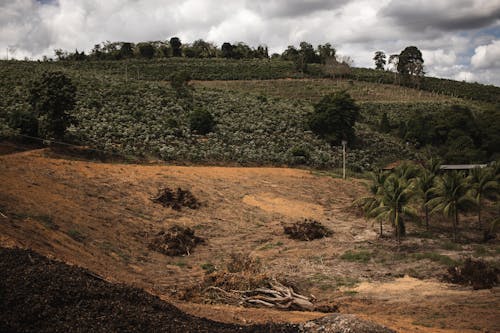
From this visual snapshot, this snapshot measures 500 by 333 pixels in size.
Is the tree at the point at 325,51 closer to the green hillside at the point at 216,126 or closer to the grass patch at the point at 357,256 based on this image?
the green hillside at the point at 216,126

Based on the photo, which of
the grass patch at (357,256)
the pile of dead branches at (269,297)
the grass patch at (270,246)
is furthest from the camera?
the grass patch at (270,246)

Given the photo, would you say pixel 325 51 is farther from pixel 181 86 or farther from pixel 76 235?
pixel 76 235

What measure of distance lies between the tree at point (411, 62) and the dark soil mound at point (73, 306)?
7165 cm

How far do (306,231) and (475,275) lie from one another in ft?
23.8

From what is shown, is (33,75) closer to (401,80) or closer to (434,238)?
(434,238)

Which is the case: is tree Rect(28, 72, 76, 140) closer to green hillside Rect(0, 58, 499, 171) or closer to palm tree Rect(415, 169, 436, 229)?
green hillside Rect(0, 58, 499, 171)

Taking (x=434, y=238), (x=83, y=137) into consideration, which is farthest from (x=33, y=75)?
(x=434, y=238)

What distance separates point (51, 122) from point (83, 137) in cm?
309

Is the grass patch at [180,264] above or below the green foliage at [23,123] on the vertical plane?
below

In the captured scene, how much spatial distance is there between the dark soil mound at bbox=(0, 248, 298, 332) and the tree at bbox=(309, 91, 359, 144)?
102 ft

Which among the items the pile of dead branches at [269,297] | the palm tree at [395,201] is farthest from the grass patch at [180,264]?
the palm tree at [395,201]

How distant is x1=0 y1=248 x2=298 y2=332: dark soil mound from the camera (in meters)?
7.07

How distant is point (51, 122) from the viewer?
24688 mm

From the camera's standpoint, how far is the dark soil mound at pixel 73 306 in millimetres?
7070
